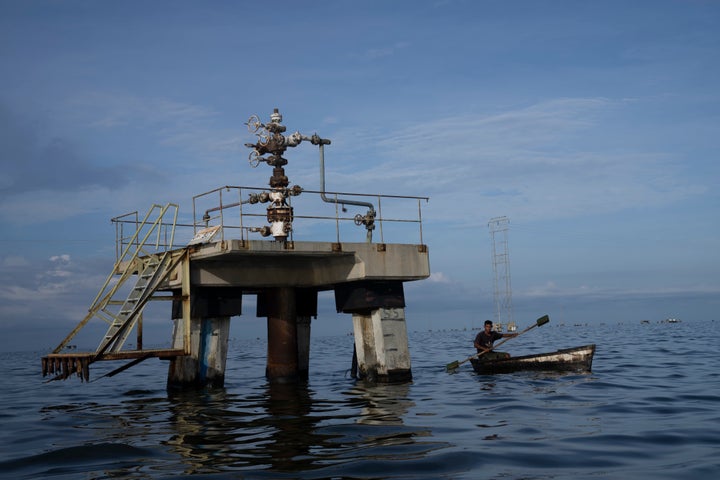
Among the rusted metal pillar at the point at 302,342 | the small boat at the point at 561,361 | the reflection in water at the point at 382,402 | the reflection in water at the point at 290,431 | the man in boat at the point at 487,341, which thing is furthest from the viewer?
the man in boat at the point at 487,341

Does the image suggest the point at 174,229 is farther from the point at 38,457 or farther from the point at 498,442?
the point at 498,442

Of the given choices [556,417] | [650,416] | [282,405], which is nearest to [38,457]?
[282,405]

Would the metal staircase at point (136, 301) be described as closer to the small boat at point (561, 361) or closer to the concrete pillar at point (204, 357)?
the concrete pillar at point (204, 357)

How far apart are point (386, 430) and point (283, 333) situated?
10426 mm

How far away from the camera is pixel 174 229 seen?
77.6ft

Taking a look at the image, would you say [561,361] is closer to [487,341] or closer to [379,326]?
[487,341]

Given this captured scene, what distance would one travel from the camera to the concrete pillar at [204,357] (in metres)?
23.6

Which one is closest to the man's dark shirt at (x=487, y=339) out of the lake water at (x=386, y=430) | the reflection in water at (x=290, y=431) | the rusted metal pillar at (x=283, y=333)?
the lake water at (x=386, y=430)

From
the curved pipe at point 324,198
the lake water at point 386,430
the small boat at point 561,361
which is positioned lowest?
the lake water at point 386,430

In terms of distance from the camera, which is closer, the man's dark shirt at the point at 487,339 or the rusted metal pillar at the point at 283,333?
the rusted metal pillar at the point at 283,333

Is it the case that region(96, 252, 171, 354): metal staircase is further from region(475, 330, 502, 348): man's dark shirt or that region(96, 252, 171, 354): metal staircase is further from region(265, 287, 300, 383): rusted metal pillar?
region(475, 330, 502, 348): man's dark shirt

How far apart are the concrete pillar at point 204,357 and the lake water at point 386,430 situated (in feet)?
1.70

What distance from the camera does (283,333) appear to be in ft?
82.1

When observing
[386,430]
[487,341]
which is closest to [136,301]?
[386,430]
